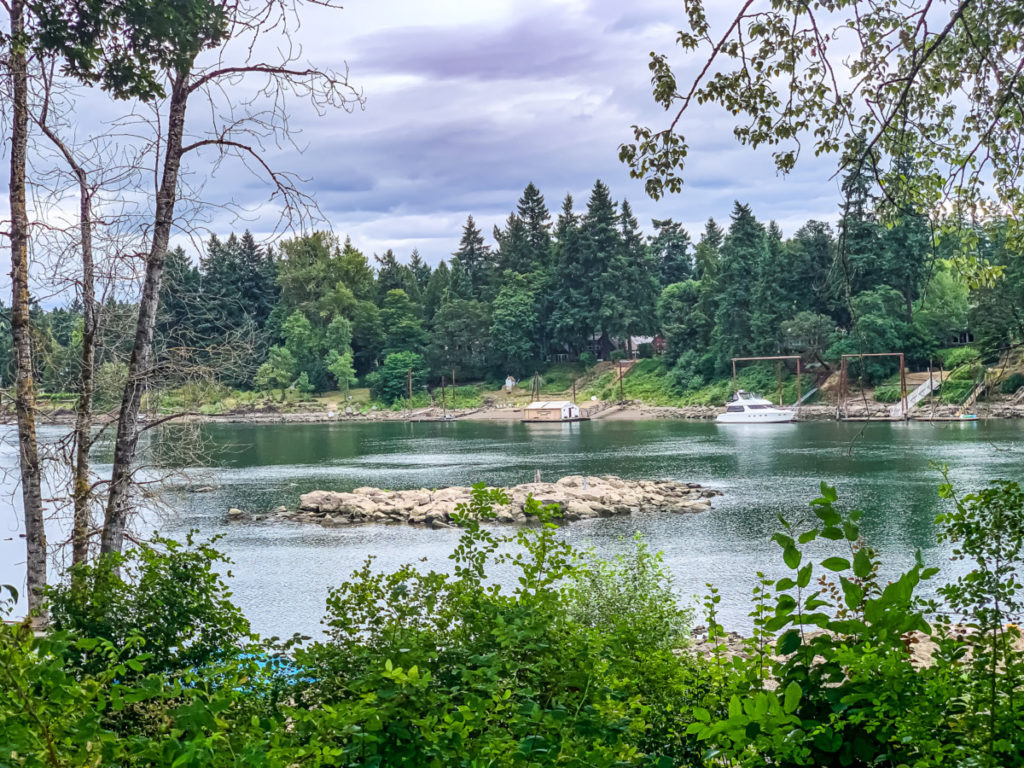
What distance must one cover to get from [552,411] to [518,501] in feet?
102

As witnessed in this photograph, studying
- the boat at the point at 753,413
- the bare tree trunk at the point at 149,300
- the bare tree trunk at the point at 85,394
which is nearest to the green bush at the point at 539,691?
the bare tree trunk at the point at 149,300

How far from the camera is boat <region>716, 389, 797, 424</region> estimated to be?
44.4 meters

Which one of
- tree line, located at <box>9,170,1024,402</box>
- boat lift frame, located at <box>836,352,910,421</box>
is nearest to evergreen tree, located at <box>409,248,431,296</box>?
tree line, located at <box>9,170,1024,402</box>

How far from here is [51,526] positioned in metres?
19.7

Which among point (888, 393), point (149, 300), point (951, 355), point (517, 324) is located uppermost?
point (517, 324)

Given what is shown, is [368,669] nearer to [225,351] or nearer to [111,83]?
[111,83]

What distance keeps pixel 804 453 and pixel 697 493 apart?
8.75m

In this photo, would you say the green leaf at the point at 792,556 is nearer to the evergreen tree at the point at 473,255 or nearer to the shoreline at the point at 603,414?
the shoreline at the point at 603,414

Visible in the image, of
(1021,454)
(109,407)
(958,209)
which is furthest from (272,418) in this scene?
(958,209)

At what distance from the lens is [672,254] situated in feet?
212

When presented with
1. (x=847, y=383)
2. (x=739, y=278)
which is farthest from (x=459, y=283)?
(x=847, y=383)

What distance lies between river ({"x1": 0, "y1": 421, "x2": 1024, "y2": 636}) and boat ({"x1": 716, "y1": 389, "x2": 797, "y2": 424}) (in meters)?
1.13

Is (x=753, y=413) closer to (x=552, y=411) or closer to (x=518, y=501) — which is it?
(x=552, y=411)

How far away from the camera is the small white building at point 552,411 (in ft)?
170
